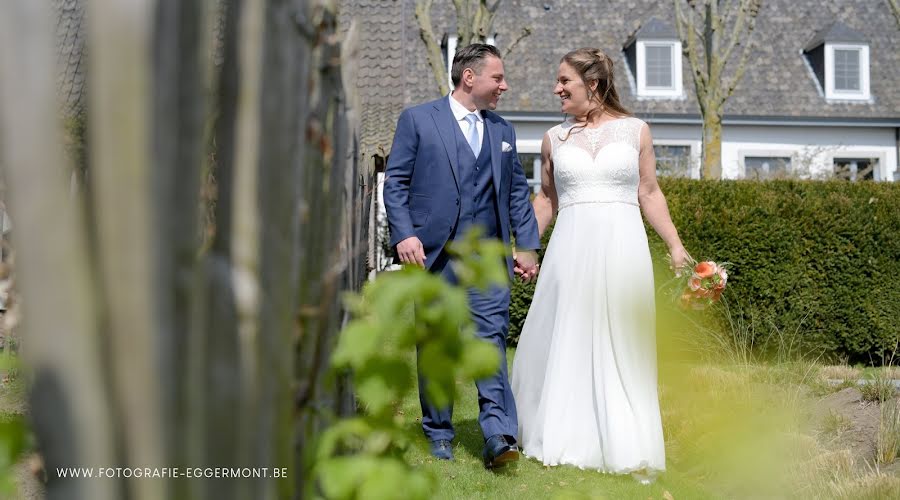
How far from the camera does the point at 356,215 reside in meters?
1.77

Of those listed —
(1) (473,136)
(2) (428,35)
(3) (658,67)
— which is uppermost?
(3) (658,67)

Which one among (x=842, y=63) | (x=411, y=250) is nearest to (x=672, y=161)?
(x=842, y=63)

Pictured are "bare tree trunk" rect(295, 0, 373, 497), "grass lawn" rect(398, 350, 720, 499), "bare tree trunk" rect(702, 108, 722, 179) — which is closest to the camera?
"bare tree trunk" rect(295, 0, 373, 497)

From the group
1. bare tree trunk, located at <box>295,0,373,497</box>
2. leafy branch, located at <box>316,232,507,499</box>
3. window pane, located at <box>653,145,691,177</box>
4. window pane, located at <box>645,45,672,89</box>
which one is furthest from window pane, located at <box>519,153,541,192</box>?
leafy branch, located at <box>316,232,507,499</box>

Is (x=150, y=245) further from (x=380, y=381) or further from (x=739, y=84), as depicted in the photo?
(x=739, y=84)

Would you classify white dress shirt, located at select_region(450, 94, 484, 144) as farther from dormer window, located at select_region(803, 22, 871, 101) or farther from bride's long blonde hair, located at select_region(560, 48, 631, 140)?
dormer window, located at select_region(803, 22, 871, 101)

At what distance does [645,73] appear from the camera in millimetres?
23234

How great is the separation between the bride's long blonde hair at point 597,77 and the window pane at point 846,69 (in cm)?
2096

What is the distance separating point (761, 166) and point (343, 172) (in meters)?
23.0

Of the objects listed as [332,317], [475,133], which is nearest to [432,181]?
[475,133]

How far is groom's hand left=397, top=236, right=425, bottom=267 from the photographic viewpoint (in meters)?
4.57

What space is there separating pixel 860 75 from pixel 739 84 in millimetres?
3353

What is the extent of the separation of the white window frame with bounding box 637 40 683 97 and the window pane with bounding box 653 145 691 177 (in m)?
1.47

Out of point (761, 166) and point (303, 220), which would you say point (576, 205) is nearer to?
point (303, 220)
